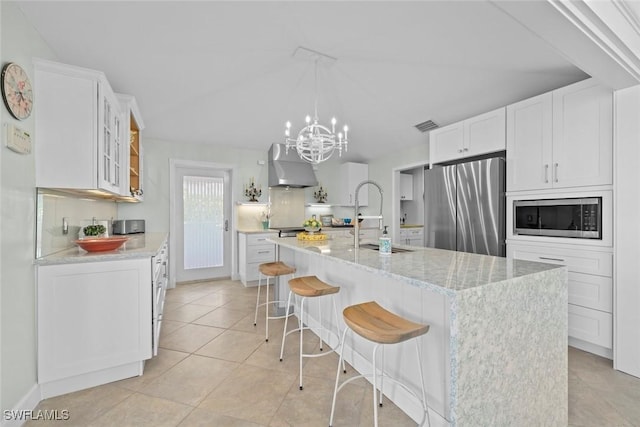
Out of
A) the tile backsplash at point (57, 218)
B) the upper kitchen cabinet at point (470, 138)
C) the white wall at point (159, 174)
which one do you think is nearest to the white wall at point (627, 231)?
the upper kitchen cabinet at point (470, 138)

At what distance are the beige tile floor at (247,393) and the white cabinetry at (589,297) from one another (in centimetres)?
14

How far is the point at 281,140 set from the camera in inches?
195

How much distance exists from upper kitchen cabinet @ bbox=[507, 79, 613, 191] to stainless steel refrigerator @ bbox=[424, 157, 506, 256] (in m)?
0.18

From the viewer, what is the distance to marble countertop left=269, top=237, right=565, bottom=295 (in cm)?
113

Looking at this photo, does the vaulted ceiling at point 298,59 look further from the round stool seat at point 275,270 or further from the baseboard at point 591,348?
the baseboard at point 591,348

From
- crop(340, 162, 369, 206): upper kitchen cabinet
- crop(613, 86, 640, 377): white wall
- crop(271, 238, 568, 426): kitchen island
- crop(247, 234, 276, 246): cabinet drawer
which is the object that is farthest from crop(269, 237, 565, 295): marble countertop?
crop(340, 162, 369, 206): upper kitchen cabinet

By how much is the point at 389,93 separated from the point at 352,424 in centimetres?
348

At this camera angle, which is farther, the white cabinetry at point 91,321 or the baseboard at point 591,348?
the baseboard at point 591,348

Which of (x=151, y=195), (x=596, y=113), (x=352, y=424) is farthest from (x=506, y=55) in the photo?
(x=151, y=195)

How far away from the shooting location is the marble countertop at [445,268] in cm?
113

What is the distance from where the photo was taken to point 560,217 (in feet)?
8.20

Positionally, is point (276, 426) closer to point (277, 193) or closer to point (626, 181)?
point (626, 181)

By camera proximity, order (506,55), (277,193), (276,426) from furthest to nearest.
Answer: (277,193), (506,55), (276,426)

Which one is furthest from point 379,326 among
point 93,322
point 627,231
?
point 627,231
